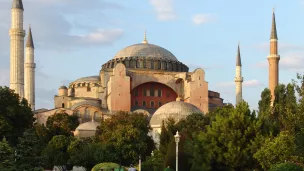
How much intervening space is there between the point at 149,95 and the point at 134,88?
6.80 ft

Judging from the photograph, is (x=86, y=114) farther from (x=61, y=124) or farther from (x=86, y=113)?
(x=61, y=124)

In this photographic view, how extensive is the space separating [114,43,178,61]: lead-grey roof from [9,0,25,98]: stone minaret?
59.0ft

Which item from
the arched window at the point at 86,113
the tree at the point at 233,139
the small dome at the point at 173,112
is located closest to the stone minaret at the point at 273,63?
the small dome at the point at 173,112

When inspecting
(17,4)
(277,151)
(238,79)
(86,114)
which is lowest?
(277,151)

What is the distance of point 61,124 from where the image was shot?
47562mm

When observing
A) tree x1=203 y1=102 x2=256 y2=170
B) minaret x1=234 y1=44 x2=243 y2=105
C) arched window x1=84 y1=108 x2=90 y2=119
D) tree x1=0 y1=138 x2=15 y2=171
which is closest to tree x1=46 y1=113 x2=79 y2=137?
arched window x1=84 y1=108 x2=90 y2=119

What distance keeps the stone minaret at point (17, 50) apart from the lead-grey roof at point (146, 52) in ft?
59.0

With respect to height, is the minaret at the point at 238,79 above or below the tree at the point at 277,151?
above

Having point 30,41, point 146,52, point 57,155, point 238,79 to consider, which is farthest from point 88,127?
point 238,79

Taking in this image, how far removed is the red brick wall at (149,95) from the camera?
58.0 m

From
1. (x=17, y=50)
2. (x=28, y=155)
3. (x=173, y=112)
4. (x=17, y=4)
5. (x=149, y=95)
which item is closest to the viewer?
(x=28, y=155)

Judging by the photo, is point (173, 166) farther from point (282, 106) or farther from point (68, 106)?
point (68, 106)

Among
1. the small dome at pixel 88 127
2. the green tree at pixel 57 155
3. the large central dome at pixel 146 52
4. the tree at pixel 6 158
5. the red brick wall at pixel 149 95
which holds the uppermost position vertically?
the large central dome at pixel 146 52

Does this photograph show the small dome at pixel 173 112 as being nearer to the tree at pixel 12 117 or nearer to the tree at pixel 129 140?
the tree at pixel 129 140
